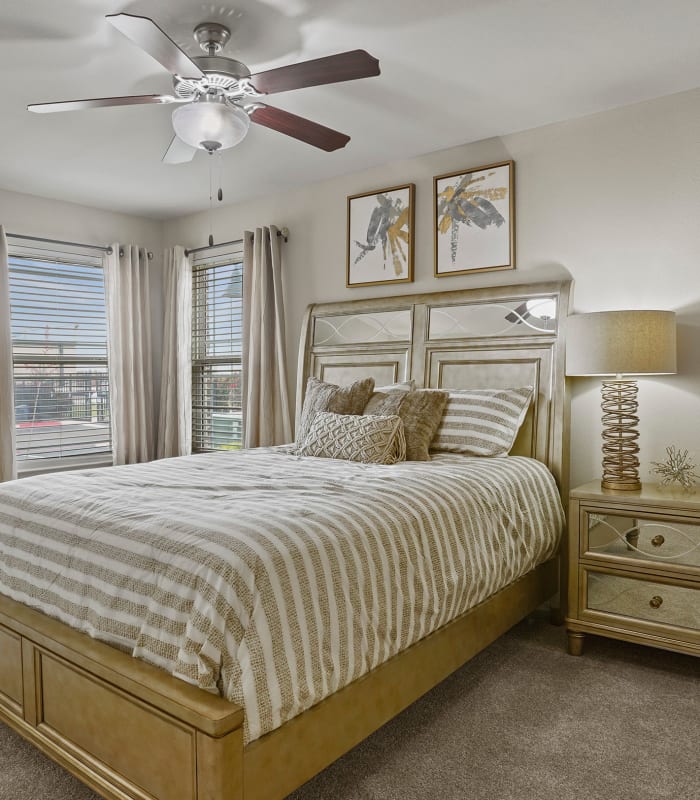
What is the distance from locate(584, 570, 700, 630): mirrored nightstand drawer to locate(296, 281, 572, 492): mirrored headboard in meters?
0.59

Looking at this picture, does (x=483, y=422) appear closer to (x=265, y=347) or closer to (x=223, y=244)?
(x=265, y=347)

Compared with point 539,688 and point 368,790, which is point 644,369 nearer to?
point 539,688

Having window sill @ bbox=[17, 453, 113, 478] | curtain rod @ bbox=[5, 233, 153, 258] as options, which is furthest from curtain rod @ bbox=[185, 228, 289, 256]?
window sill @ bbox=[17, 453, 113, 478]

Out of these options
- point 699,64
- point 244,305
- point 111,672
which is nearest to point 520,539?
Result: point 111,672

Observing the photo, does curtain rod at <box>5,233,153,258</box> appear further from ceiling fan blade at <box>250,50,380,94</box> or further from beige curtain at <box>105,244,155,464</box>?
ceiling fan blade at <box>250,50,380,94</box>

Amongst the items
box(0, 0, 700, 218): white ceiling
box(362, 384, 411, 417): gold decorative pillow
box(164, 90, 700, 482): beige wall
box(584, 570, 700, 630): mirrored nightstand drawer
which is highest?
box(0, 0, 700, 218): white ceiling

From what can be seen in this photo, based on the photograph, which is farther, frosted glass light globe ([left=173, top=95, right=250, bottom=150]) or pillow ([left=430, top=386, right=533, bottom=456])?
pillow ([left=430, top=386, right=533, bottom=456])

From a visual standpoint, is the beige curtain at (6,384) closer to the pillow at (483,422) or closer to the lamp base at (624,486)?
the pillow at (483,422)

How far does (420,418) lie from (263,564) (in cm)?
172

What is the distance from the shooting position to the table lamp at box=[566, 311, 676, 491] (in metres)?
2.65

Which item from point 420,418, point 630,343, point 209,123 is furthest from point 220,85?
point 630,343

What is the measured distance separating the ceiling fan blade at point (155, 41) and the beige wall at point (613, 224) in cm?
172

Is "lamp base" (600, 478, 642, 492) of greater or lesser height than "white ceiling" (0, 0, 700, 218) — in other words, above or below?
below

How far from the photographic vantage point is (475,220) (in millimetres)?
3580
